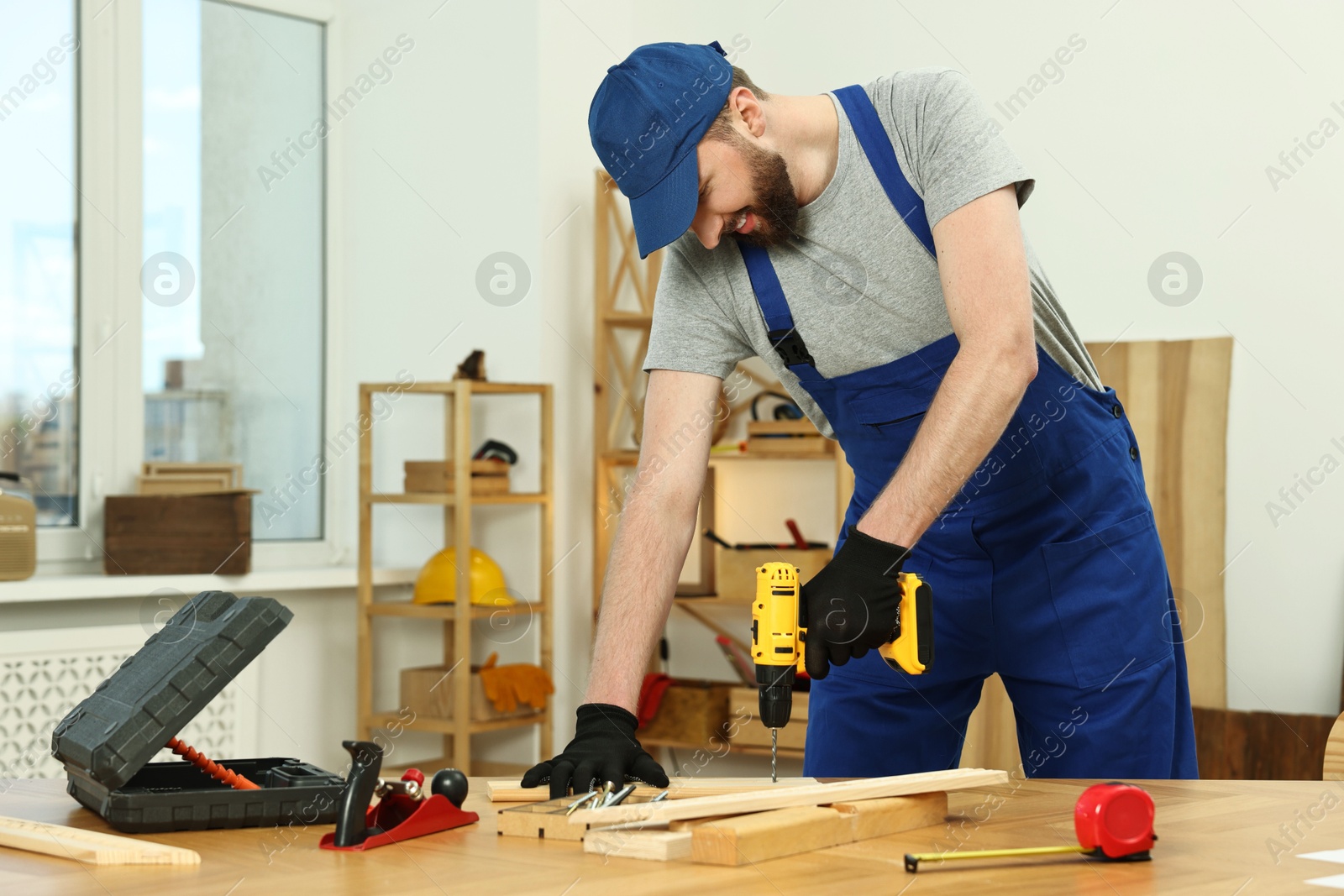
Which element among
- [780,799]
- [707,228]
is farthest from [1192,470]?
[780,799]

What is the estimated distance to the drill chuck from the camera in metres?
1.32

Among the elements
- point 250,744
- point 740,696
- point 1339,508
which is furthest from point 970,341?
point 250,744

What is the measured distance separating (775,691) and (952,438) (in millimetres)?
337

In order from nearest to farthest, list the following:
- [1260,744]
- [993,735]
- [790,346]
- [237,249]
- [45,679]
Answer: [790,346] < [1260,744] < [993,735] < [45,679] < [237,249]

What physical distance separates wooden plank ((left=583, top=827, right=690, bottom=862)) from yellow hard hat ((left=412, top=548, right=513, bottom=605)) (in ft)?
9.13

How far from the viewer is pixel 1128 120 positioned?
330cm

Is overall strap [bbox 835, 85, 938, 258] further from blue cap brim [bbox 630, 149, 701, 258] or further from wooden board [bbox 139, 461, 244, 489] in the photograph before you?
wooden board [bbox 139, 461, 244, 489]

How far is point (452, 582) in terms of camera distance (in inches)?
154

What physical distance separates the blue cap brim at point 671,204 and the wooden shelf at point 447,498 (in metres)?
2.29

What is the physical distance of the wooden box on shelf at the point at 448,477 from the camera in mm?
3855

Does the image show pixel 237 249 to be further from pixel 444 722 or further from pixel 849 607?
pixel 849 607

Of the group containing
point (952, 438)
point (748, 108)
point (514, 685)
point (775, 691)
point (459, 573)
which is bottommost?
point (514, 685)

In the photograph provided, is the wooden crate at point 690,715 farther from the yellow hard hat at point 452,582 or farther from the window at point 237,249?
the window at point 237,249

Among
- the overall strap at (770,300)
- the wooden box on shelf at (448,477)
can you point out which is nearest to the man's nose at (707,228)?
the overall strap at (770,300)
